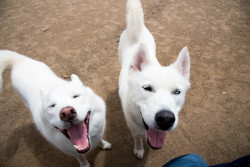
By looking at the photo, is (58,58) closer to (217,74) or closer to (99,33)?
(99,33)

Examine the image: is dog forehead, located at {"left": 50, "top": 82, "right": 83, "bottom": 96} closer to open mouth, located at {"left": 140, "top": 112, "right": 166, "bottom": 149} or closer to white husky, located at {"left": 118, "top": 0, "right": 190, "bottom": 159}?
white husky, located at {"left": 118, "top": 0, "right": 190, "bottom": 159}

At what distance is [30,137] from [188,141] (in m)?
2.99

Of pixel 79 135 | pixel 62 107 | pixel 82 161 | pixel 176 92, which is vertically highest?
pixel 62 107

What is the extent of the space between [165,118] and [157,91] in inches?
12.8

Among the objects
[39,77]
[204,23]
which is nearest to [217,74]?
[204,23]

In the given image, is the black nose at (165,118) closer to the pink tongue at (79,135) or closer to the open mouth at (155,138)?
the open mouth at (155,138)

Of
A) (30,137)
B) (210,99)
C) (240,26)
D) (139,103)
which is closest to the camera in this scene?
(139,103)

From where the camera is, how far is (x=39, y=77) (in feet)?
7.91

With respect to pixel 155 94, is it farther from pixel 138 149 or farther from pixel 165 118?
pixel 138 149

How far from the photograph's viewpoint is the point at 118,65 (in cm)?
409

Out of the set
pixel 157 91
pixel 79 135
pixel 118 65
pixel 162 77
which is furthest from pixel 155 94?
pixel 118 65

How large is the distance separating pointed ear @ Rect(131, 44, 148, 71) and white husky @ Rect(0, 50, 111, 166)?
0.68 metres

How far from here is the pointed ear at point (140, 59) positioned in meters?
1.92

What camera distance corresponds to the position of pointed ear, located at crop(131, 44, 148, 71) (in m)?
1.92
